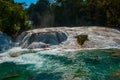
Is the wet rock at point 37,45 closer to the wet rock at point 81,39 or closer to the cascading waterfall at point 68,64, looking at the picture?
the cascading waterfall at point 68,64

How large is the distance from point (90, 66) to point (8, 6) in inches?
932

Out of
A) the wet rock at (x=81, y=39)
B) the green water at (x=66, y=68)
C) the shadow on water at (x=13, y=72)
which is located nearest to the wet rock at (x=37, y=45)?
the wet rock at (x=81, y=39)

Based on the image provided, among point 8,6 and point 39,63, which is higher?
point 8,6

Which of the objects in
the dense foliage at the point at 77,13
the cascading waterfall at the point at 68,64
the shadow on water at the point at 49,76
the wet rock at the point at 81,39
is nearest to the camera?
the shadow on water at the point at 49,76

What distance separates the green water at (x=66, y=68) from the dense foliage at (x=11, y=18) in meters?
18.1

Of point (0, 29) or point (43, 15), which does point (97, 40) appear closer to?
point (0, 29)

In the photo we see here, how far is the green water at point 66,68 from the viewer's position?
43.7 ft

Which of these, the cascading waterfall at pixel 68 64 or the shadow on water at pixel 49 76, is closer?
the shadow on water at pixel 49 76

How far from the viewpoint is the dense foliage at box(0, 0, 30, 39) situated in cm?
3647

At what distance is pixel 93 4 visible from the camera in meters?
47.2

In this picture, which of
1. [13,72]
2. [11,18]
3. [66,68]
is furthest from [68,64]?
[11,18]

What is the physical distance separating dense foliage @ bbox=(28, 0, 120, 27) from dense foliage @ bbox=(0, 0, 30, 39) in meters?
13.2

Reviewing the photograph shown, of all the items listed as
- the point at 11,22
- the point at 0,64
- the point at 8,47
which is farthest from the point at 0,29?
the point at 0,64

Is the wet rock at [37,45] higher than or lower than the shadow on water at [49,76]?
lower
